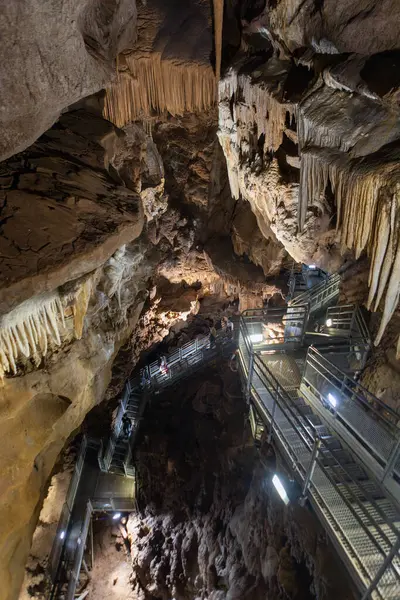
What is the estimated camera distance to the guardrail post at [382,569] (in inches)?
105

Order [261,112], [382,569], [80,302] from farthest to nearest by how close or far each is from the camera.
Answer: [261,112] → [80,302] → [382,569]

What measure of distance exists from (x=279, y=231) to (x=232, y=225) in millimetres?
4241

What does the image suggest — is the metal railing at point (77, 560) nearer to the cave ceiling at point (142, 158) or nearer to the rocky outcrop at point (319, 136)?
the cave ceiling at point (142, 158)

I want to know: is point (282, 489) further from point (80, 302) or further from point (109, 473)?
point (109, 473)

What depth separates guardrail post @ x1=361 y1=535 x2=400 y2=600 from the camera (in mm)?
2676

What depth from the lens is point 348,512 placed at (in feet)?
12.7

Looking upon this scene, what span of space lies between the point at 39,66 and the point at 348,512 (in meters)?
5.40

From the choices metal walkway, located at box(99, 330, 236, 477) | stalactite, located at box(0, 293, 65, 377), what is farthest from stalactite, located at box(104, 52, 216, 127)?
metal walkway, located at box(99, 330, 236, 477)

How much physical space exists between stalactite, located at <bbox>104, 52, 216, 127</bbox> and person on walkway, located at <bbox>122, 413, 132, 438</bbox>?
797 cm

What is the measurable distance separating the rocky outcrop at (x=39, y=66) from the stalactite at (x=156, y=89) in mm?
2559

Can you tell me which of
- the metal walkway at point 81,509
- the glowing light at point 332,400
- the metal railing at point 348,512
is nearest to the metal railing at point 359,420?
the glowing light at point 332,400

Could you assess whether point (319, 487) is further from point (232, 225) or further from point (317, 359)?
point (232, 225)

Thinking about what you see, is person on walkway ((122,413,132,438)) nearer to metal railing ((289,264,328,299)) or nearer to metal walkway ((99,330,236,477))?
metal walkway ((99,330,236,477))

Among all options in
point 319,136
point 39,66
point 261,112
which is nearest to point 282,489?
point 319,136
